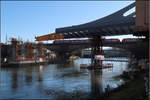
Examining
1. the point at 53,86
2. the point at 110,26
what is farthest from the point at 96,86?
the point at 110,26

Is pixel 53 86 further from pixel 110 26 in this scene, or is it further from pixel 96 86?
pixel 110 26

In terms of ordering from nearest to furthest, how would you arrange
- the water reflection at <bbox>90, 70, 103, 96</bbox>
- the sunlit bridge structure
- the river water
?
the river water, the water reflection at <bbox>90, 70, 103, 96</bbox>, the sunlit bridge structure

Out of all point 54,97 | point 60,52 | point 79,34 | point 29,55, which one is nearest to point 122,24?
point 79,34

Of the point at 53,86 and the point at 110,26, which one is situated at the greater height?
the point at 110,26

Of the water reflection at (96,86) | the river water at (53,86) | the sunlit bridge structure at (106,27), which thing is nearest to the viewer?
the river water at (53,86)

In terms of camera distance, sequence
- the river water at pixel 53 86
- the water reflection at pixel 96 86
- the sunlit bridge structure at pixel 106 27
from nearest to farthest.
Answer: the river water at pixel 53 86 → the water reflection at pixel 96 86 → the sunlit bridge structure at pixel 106 27

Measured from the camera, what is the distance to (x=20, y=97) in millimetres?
17938

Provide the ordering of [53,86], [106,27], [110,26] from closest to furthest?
1. [53,86]
2. [110,26]
3. [106,27]

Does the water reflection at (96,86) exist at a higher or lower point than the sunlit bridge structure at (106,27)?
lower

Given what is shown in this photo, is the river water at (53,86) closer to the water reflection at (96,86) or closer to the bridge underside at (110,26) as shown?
the water reflection at (96,86)

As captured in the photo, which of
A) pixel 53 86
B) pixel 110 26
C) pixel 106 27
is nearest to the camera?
pixel 53 86

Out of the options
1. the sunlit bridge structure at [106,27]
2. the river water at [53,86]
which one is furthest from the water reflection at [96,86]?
the sunlit bridge structure at [106,27]

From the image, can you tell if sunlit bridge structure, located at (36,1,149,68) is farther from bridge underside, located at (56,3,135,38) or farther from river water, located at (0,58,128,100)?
river water, located at (0,58,128,100)

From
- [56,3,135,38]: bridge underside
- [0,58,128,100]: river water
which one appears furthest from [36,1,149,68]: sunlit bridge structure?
[0,58,128,100]: river water
